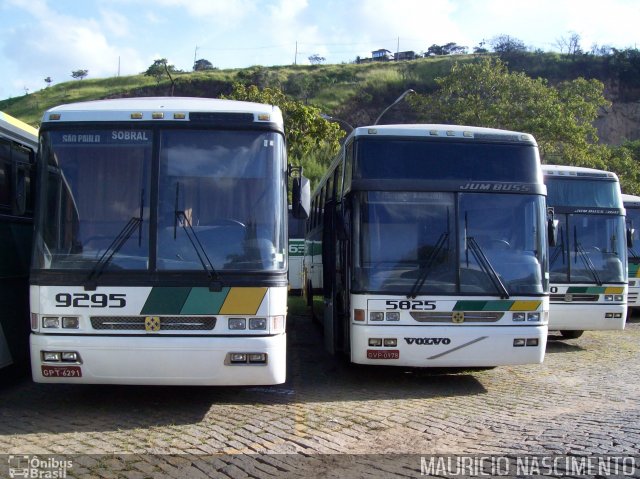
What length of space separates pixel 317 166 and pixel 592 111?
45.8 feet

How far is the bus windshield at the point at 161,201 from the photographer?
670cm

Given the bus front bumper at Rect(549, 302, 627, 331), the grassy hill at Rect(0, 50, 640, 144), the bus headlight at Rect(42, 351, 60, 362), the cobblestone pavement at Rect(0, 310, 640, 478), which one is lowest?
the cobblestone pavement at Rect(0, 310, 640, 478)

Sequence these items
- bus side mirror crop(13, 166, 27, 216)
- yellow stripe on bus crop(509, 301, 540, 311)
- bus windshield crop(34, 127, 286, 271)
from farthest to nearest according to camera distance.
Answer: yellow stripe on bus crop(509, 301, 540, 311) → bus side mirror crop(13, 166, 27, 216) → bus windshield crop(34, 127, 286, 271)

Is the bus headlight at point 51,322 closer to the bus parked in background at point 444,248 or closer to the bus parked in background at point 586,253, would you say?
the bus parked in background at point 444,248

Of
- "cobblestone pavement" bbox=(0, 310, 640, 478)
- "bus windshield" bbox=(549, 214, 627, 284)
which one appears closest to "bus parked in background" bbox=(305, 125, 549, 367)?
"cobblestone pavement" bbox=(0, 310, 640, 478)

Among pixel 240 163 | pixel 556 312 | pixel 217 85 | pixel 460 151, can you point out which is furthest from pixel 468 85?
pixel 217 85

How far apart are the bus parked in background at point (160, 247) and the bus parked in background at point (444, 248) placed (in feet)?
5.52

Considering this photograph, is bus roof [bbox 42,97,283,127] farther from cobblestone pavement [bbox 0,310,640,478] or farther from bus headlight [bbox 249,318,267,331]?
cobblestone pavement [bbox 0,310,640,478]

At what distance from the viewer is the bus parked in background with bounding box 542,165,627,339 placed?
12188 mm

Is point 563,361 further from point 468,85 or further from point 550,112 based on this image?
point 468,85

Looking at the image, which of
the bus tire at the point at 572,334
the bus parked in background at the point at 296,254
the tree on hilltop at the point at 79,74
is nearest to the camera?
the bus tire at the point at 572,334

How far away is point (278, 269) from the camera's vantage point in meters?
6.78

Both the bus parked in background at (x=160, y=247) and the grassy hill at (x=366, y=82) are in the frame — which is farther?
the grassy hill at (x=366, y=82)

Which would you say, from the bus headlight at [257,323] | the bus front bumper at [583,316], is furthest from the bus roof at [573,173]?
the bus headlight at [257,323]
